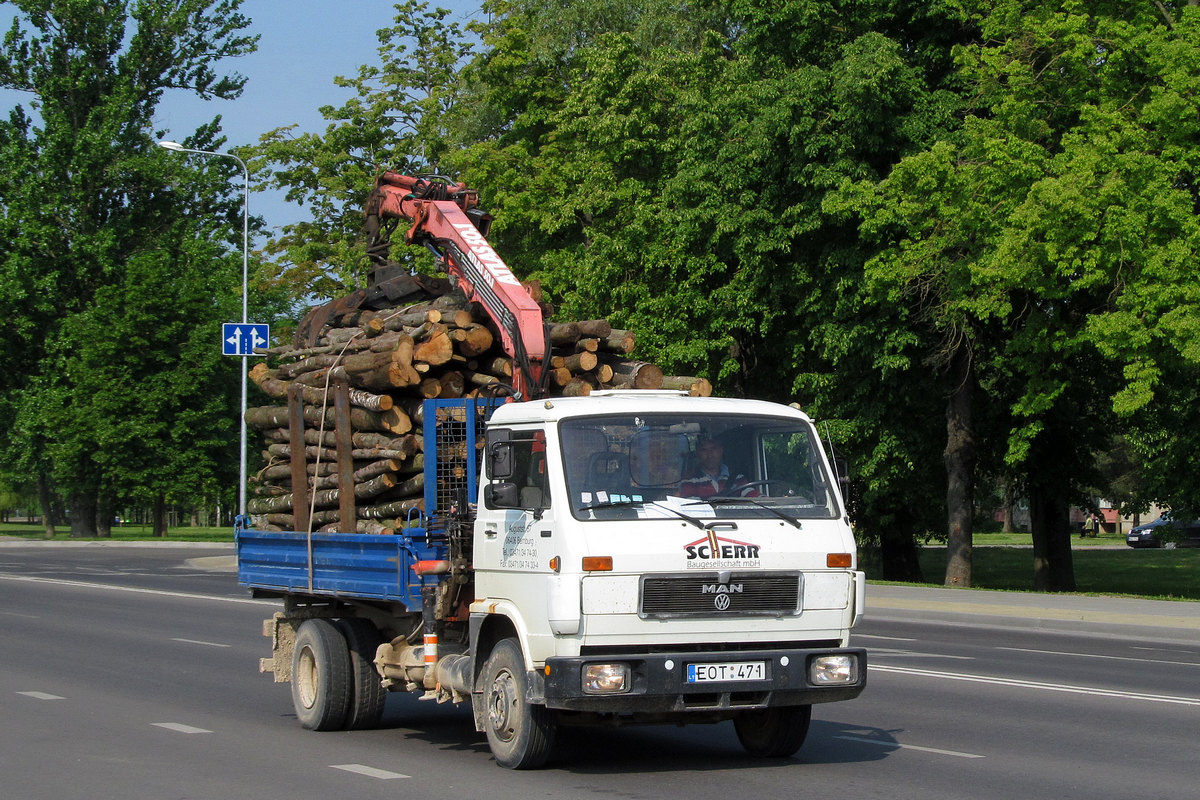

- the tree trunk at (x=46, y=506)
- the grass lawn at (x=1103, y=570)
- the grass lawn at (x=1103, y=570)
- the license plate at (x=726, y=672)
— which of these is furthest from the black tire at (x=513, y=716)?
the tree trunk at (x=46, y=506)

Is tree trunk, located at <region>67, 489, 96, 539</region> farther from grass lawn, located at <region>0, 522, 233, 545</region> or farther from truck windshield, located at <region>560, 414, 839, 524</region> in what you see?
truck windshield, located at <region>560, 414, 839, 524</region>

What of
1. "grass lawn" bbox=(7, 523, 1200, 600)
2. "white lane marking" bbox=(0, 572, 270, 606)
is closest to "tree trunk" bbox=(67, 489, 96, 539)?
"white lane marking" bbox=(0, 572, 270, 606)

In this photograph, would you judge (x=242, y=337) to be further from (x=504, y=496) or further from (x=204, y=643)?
(x=504, y=496)

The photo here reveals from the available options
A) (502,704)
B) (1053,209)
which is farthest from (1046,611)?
(502,704)

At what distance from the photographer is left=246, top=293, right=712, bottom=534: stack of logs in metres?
10.6

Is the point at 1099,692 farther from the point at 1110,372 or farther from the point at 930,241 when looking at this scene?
the point at 1110,372

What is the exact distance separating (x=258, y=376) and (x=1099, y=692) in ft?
26.5

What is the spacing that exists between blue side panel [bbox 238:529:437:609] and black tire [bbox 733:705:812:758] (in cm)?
232

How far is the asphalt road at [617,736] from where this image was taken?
848cm

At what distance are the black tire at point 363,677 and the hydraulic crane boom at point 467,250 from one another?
214 cm

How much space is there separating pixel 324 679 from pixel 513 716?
2548 millimetres

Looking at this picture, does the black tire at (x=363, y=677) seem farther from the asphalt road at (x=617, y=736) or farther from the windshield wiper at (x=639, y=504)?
the windshield wiper at (x=639, y=504)

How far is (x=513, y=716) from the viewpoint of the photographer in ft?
28.5


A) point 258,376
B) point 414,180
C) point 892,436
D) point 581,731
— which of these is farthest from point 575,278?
point 581,731
